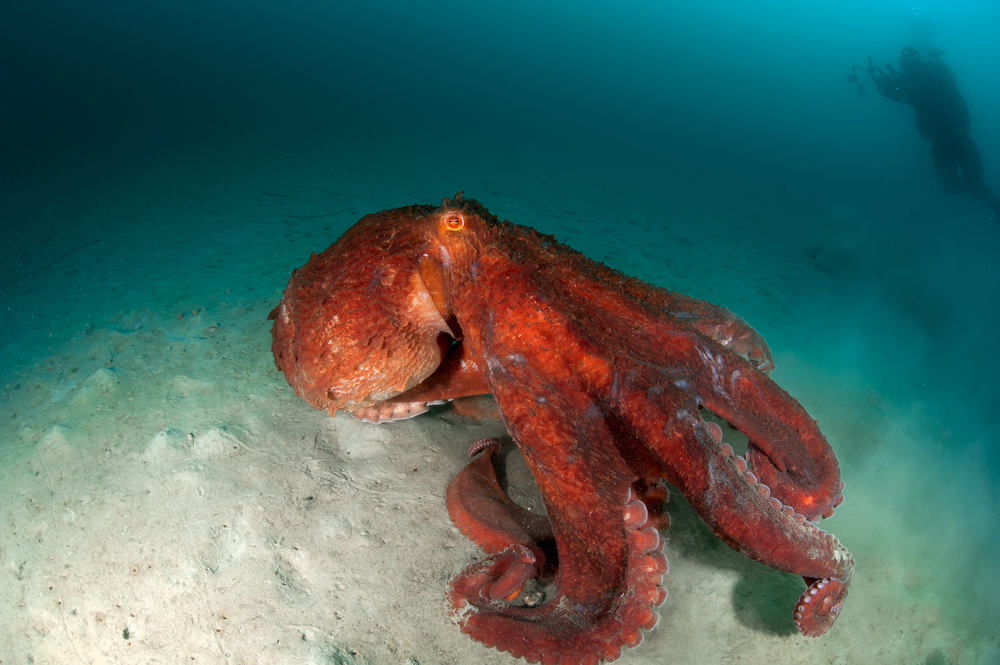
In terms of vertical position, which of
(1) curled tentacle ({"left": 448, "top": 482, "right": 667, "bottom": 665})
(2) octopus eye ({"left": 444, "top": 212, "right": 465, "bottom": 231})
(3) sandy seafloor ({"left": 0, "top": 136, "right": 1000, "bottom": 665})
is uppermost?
(2) octopus eye ({"left": 444, "top": 212, "right": 465, "bottom": 231})

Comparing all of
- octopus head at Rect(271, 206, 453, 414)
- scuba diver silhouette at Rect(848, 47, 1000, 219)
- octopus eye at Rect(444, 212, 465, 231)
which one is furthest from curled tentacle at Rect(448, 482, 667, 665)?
scuba diver silhouette at Rect(848, 47, 1000, 219)

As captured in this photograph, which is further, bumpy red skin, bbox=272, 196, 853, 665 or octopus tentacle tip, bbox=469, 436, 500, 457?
octopus tentacle tip, bbox=469, 436, 500, 457

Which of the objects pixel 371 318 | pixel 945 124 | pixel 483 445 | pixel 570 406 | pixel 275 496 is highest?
pixel 945 124

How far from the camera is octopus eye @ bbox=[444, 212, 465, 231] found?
216cm

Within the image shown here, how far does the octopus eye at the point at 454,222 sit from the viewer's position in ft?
7.09

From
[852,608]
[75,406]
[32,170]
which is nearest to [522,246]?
[852,608]

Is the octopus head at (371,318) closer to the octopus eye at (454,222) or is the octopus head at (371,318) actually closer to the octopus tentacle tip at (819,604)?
the octopus eye at (454,222)

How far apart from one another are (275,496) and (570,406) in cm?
179

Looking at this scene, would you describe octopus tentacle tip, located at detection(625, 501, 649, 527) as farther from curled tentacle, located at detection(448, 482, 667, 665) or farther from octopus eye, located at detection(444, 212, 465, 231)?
octopus eye, located at detection(444, 212, 465, 231)

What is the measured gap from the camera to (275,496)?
2752mm

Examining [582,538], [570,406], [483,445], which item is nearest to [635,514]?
[582,538]

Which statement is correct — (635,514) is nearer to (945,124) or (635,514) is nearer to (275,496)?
(275,496)

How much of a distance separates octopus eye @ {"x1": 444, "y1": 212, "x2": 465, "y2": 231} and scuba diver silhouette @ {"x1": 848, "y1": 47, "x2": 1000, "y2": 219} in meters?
26.2

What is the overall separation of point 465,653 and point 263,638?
846 millimetres
